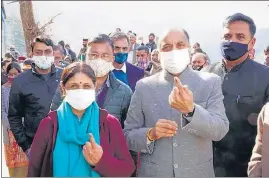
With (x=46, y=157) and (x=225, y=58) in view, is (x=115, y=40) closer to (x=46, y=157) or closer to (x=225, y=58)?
(x=225, y=58)

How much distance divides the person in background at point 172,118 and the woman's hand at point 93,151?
36cm

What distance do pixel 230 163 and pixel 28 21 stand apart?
8.14 ft

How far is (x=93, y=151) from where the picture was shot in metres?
2.58

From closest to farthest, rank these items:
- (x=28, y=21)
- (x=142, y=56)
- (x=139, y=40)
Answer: (x=28, y=21), (x=139, y=40), (x=142, y=56)

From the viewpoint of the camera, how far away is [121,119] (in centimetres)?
328

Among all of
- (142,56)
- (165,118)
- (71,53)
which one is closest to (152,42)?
(142,56)

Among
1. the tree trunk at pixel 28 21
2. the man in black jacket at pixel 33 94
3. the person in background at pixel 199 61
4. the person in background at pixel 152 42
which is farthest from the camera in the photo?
the person in background at pixel 199 61

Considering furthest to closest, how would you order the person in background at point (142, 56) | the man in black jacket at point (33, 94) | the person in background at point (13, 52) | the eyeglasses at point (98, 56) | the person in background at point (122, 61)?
the person in background at point (142, 56) → the person in background at point (13, 52) → the person in background at point (122, 61) → the man in black jacket at point (33, 94) → the eyeglasses at point (98, 56)

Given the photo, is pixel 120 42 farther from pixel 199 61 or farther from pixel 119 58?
pixel 199 61

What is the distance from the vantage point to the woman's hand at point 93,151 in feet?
8.45

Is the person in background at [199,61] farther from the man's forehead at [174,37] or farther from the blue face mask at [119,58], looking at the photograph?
the man's forehead at [174,37]

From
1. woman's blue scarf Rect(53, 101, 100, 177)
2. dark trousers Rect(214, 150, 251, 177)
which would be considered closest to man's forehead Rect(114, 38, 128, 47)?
dark trousers Rect(214, 150, 251, 177)

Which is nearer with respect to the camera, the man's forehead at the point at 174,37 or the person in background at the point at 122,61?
the man's forehead at the point at 174,37

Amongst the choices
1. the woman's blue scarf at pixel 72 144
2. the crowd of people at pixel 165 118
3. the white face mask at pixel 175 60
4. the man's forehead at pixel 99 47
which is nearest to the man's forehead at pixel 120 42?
the crowd of people at pixel 165 118
